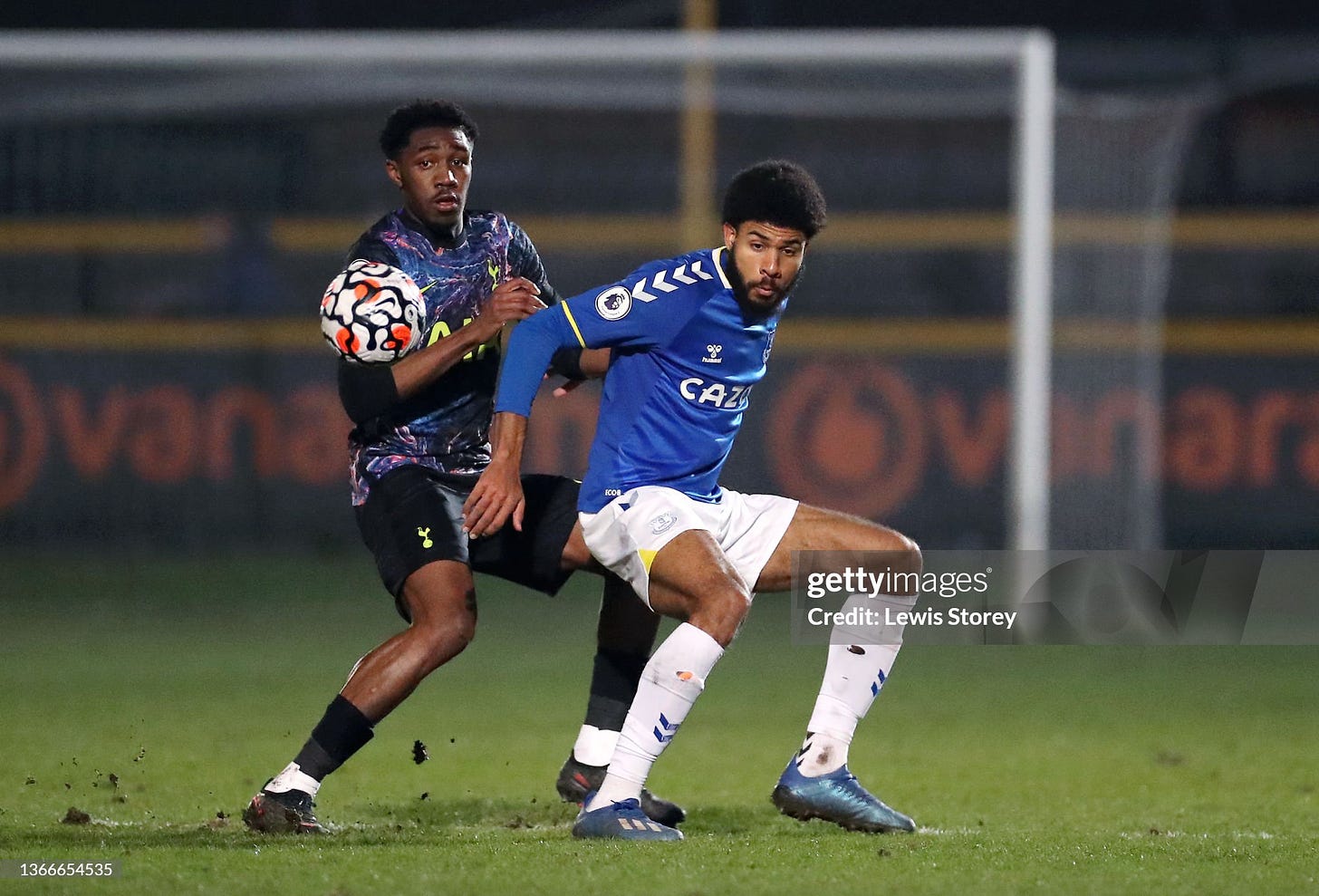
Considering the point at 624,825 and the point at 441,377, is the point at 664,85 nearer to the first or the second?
the point at 441,377

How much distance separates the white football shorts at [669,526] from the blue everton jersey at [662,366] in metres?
0.05

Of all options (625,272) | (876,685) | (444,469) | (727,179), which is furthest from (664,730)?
(625,272)

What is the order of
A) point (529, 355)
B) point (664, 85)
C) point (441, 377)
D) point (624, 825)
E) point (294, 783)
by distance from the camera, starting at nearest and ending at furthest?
point (624, 825) < point (294, 783) < point (529, 355) < point (441, 377) < point (664, 85)

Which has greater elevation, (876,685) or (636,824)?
(876,685)

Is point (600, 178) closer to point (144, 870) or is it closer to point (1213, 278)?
point (1213, 278)

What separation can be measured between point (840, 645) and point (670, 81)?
586 cm

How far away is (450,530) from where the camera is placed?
203 inches

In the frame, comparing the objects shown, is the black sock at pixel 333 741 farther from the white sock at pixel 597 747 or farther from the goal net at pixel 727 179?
the goal net at pixel 727 179

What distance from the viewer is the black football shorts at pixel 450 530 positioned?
512cm

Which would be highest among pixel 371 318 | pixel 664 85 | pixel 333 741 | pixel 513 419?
pixel 664 85

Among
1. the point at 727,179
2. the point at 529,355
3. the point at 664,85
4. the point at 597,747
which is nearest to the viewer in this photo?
the point at 529,355

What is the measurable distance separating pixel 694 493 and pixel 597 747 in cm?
87

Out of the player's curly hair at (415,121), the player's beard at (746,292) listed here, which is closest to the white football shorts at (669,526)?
the player's beard at (746,292)

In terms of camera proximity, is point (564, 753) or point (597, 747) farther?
point (564, 753)
